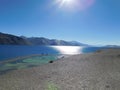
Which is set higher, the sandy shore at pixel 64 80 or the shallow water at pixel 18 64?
the sandy shore at pixel 64 80

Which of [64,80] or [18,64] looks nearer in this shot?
[64,80]

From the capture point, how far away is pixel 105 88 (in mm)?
13680

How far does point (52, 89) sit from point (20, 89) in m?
3.38

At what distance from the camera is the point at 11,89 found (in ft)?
46.5

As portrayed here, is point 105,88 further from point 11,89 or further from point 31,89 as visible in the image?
point 11,89

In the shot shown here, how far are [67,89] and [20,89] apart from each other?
4851mm

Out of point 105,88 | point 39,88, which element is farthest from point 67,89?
point 105,88

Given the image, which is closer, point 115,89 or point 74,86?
point 115,89

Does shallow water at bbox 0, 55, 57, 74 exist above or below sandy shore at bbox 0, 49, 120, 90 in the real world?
below

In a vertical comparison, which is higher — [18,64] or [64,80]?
[64,80]

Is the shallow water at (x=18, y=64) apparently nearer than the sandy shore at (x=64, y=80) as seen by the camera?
No

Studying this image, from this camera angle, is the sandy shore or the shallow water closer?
the sandy shore

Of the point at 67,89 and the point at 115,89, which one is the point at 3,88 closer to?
the point at 67,89

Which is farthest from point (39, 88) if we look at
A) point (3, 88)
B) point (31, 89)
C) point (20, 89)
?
point (3, 88)
